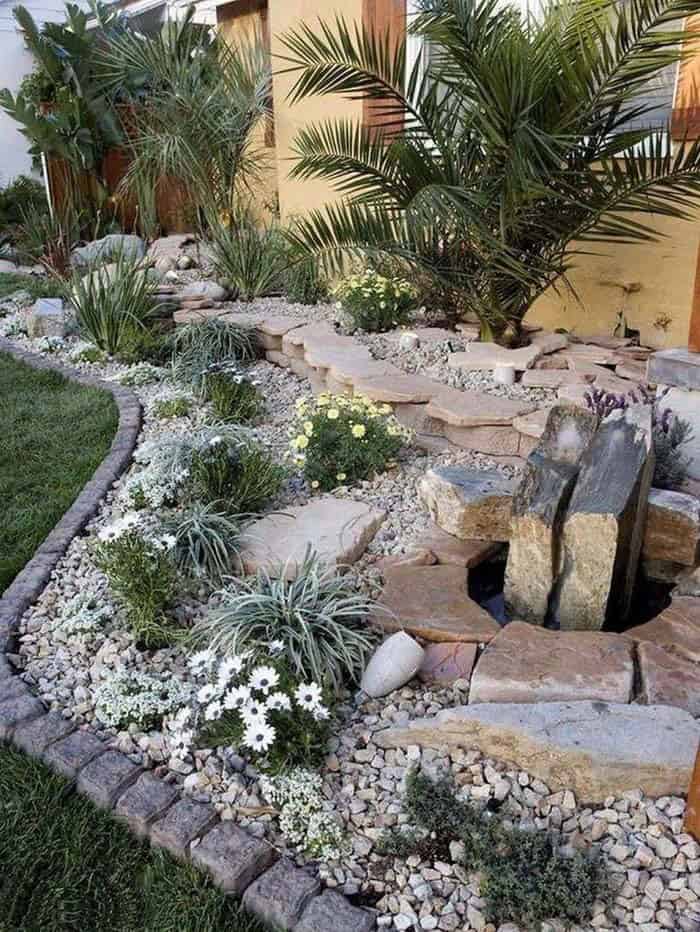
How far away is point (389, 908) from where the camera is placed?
177 centimetres

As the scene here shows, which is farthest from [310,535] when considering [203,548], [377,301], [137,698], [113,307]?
[113,307]

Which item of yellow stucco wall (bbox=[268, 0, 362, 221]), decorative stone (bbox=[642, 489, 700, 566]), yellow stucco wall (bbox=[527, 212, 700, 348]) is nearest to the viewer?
decorative stone (bbox=[642, 489, 700, 566])

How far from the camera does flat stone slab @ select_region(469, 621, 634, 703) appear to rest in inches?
88.2

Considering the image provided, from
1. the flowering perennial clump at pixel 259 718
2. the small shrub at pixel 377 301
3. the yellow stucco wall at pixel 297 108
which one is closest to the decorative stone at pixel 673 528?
the flowering perennial clump at pixel 259 718

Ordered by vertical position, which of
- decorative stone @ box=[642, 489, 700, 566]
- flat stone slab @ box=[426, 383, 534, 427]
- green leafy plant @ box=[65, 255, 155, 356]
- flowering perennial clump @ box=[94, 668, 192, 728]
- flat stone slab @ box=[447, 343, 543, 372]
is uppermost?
green leafy plant @ box=[65, 255, 155, 356]

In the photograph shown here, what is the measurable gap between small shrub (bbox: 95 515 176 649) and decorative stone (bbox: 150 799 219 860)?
71cm

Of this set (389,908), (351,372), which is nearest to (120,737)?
(389,908)

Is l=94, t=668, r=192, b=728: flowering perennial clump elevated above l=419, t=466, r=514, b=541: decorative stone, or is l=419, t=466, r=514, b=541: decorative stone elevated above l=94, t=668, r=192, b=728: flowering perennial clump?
l=419, t=466, r=514, b=541: decorative stone

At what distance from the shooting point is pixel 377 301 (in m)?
5.36

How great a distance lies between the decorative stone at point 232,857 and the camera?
1.83 m

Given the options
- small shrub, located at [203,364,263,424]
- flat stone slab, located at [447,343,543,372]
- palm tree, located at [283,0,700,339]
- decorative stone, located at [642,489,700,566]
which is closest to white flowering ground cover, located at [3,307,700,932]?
decorative stone, located at [642,489,700,566]

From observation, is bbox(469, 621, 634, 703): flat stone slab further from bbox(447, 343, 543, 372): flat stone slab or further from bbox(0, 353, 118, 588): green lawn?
bbox(447, 343, 543, 372): flat stone slab

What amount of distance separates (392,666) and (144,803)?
0.78 meters

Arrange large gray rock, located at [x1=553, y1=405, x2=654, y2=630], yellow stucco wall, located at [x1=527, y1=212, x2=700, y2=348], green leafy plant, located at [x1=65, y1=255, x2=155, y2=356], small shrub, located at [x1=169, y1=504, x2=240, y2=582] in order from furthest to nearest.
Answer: green leafy plant, located at [x1=65, y1=255, x2=155, y2=356] → yellow stucco wall, located at [x1=527, y1=212, x2=700, y2=348] → small shrub, located at [x1=169, y1=504, x2=240, y2=582] → large gray rock, located at [x1=553, y1=405, x2=654, y2=630]
